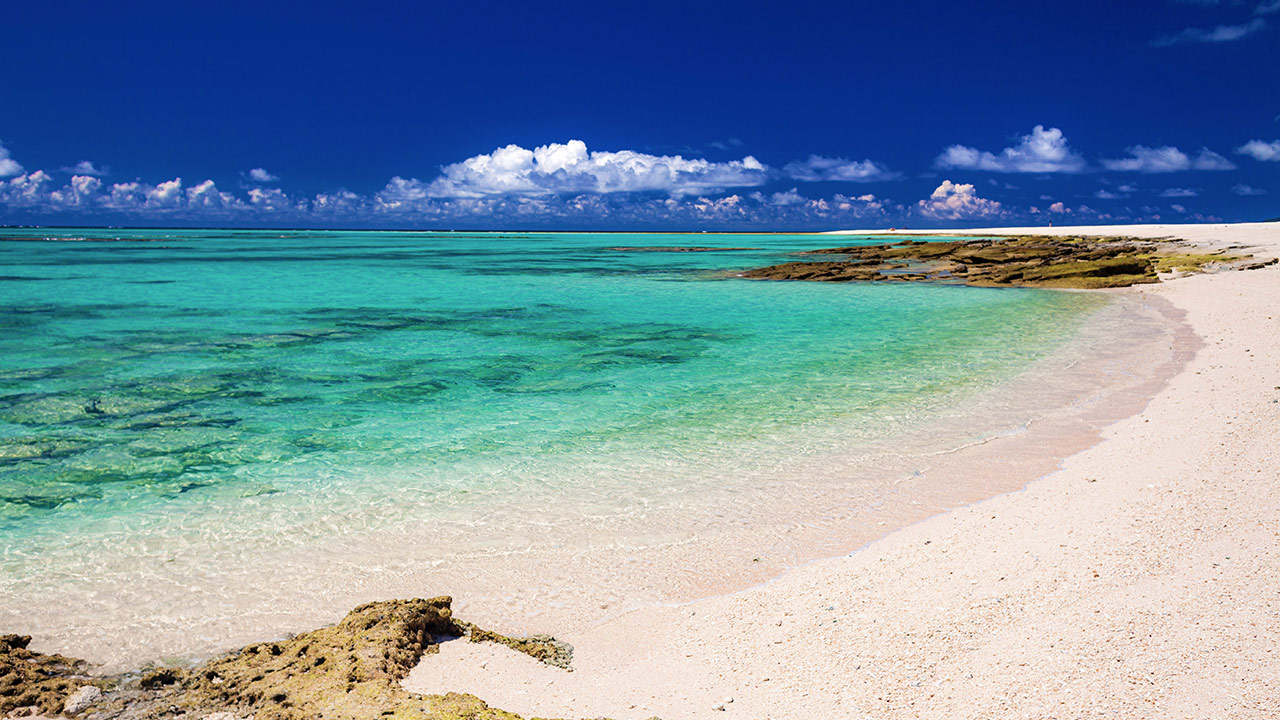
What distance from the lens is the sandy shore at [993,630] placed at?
322cm

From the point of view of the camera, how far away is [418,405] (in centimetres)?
1016

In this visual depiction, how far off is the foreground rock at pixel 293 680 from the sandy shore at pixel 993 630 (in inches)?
7.1

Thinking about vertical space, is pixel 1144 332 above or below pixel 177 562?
above

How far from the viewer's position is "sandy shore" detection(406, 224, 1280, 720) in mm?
3223

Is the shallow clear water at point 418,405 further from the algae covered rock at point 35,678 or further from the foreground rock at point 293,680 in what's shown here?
the foreground rock at point 293,680

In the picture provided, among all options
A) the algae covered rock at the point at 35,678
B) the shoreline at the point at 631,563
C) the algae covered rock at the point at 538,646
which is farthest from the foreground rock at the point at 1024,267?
the algae covered rock at the point at 35,678

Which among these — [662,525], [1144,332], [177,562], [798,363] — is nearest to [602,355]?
[798,363]

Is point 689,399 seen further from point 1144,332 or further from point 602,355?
point 1144,332

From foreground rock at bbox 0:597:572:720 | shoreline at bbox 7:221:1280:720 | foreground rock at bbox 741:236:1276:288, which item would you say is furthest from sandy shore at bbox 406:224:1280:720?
foreground rock at bbox 741:236:1276:288

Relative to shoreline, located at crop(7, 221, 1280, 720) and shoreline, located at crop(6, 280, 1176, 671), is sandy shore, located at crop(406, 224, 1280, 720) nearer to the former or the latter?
shoreline, located at crop(7, 221, 1280, 720)

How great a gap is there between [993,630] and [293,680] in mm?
3748

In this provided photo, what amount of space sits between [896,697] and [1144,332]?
53.6 feet

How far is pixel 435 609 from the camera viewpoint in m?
4.30

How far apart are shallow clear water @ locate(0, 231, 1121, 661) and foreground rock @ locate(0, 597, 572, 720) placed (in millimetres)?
1615
